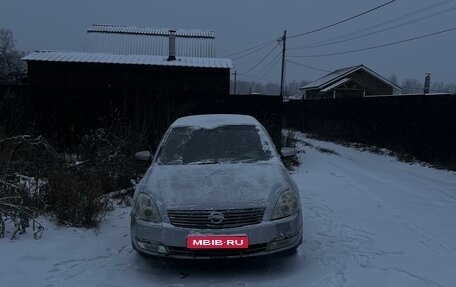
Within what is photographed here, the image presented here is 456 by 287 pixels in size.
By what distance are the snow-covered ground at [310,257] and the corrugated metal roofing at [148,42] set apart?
19219 mm

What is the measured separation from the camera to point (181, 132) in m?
5.93

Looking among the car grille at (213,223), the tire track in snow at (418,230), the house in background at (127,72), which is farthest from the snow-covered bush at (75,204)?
the house in background at (127,72)

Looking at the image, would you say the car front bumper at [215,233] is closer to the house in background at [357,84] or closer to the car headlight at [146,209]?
the car headlight at [146,209]

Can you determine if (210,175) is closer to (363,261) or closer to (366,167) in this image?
(363,261)

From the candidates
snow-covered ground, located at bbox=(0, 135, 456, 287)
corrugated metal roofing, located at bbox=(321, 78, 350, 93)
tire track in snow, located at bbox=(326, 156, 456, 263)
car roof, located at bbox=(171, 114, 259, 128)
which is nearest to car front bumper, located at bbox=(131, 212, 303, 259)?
snow-covered ground, located at bbox=(0, 135, 456, 287)

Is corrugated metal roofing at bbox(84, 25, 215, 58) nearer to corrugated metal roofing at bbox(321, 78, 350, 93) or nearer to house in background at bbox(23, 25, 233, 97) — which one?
house in background at bbox(23, 25, 233, 97)

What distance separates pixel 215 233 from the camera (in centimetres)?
421

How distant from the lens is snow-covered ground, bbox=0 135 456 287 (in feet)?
14.5

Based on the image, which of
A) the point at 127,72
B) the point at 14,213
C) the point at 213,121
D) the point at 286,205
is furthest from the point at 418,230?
the point at 127,72

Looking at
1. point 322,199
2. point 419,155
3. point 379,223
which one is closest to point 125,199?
point 322,199

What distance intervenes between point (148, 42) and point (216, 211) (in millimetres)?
23535

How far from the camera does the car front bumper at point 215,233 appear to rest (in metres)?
4.24

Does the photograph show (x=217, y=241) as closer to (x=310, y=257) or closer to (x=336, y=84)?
(x=310, y=257)

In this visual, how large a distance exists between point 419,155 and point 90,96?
995 centimetres
